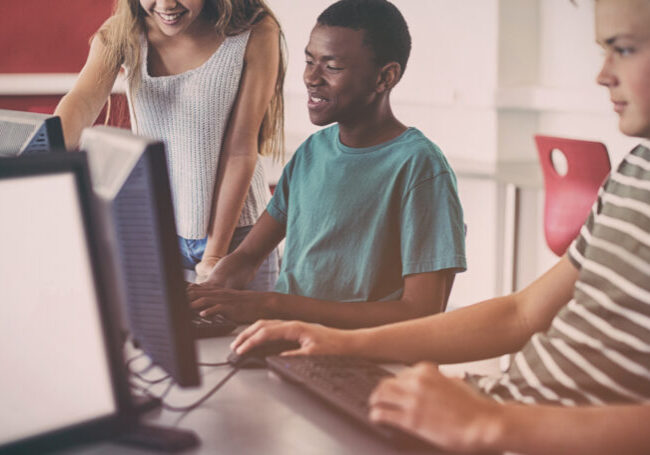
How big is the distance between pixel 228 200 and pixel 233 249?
0.48 feet

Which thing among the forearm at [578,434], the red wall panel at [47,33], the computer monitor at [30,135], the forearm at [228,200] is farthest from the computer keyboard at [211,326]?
the red wall panel at [47,33]

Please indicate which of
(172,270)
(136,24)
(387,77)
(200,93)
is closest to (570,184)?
(387,77)

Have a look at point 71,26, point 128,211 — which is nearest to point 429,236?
point 128,211

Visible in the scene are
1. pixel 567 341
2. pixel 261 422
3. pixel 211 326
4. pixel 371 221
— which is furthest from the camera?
pixel 371 221

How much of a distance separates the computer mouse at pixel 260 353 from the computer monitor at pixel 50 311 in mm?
352

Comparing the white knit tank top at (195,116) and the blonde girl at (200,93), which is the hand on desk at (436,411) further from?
the white knit tank top at (195,116)

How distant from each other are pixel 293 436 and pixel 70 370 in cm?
Answer: 25

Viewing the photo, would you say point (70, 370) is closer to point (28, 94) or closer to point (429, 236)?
point (429, 236)

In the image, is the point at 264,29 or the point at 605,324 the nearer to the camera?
the point at 605,324

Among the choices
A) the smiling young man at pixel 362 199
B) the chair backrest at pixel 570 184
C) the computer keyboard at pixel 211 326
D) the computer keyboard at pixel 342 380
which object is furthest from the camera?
the chair backrest at pixel 570 184

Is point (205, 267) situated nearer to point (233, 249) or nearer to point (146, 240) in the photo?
point (233, 249)

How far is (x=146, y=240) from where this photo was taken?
639 millimetres

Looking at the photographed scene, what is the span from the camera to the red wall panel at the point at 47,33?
330cm

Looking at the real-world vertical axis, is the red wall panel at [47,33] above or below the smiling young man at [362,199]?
above
